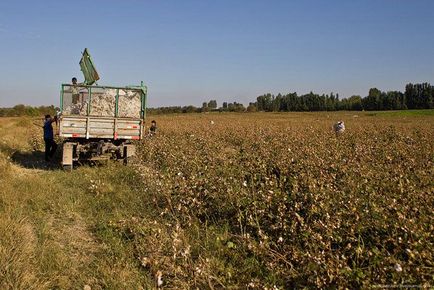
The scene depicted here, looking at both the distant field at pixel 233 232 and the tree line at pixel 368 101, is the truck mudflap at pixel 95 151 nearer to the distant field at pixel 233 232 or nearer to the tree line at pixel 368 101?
the distant field at pixel 233 232

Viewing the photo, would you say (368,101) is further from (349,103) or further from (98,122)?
(98,122)

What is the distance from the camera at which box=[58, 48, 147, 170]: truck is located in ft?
32.8

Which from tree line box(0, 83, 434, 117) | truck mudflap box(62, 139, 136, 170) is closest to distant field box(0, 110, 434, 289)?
truck mudflap box(62, 139, 136, 170)

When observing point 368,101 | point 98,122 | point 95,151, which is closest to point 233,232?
point 98,122

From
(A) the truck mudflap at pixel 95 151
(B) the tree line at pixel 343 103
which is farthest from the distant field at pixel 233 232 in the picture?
(B) the tree line at pixel 343 103

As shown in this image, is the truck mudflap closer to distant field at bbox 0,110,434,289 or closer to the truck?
the truck

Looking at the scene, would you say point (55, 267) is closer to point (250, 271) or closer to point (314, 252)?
point (250, 271)

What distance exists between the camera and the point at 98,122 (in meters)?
10.1

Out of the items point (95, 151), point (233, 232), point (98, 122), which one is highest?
point (98, 122)

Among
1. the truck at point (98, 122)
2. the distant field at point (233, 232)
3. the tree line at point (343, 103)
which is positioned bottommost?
the distant field at point (233, 232)

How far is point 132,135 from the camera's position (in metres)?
10.5

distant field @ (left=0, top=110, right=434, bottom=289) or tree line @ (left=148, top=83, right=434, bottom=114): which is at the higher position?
tree line @ (left=148, top=83, right=434, bottom=114)

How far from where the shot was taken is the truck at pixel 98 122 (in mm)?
9992

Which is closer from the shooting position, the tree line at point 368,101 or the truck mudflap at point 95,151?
the truck mudflap at point 95,151
